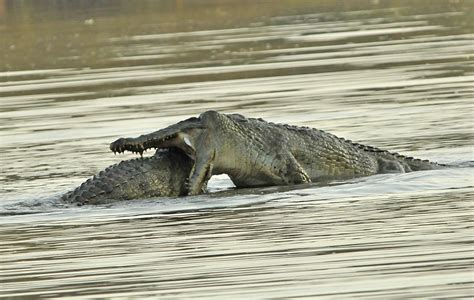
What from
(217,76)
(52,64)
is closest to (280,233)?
(217,76)

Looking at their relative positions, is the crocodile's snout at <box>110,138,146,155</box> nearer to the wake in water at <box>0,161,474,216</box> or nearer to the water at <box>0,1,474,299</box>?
the wake in water at <box>0,161,474,216</box>

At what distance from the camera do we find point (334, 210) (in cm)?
1183

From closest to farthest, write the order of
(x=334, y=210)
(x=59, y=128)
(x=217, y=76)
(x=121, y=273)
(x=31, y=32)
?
(x=121, y=273) → (x=334, y=210) → (x=59, y=128) → (x=217, y=76) → (x=31, y=32)

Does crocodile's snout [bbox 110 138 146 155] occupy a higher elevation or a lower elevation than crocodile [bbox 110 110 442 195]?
higher

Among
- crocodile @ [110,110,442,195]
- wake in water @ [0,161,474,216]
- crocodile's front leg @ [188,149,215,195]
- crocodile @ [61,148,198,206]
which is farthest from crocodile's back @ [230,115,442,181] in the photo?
crocodile @ [61,148,198,206]

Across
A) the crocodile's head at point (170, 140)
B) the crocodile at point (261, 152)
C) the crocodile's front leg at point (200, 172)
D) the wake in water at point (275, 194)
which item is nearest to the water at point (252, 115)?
the wake in water at point (275, 194)

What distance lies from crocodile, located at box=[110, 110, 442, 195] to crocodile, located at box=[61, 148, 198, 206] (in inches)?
5.5

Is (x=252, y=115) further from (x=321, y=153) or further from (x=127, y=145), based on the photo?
(x=127, y=145)

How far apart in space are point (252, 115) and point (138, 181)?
577cm

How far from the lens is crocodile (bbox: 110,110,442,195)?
1341 cm

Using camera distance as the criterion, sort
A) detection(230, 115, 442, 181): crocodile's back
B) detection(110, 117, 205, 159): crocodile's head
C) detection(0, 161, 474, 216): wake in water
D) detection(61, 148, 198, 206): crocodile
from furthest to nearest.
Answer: detection(230, 115, 442, 181): crocodile's back
detection(110, 117, 205, 159): crocodile's head
detection(61, 148, 198, 206): crocodile
detection(0, 161, 474, 216): wake in water

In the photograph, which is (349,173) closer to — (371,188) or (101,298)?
(371,188)

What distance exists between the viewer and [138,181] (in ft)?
43.5

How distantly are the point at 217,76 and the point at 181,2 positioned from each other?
20576 mm
